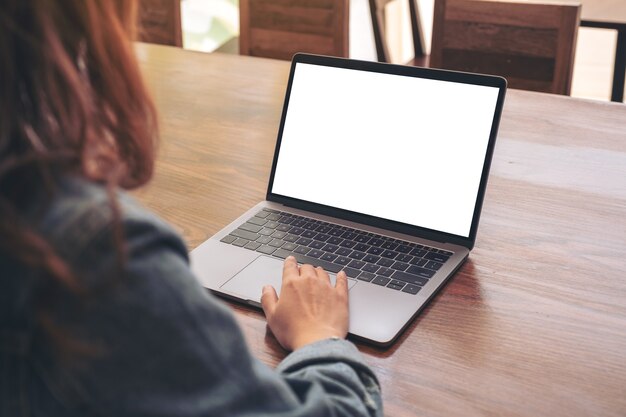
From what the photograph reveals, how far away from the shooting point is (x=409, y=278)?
852 mm

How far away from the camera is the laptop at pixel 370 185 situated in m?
0.87

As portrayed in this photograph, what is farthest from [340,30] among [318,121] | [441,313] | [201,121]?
[441,313]

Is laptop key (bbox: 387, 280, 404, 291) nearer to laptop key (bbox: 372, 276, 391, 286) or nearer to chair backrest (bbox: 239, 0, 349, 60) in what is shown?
laptop key (bbox: 372, 276, 391, 286)

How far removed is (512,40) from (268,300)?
1.11 m

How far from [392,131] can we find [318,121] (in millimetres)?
103

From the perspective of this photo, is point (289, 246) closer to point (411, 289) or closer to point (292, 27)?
point (411, 289)

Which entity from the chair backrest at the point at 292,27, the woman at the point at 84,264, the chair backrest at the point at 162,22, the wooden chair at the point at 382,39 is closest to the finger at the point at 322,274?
the woman at the point at 84,264

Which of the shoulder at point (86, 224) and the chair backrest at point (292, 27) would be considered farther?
the chair backrest at point (292, 27)

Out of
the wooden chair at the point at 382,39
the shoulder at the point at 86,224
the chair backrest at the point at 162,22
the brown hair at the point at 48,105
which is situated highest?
the brown hair at the point at 48,105

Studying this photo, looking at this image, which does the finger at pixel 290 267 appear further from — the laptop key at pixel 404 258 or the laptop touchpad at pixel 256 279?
the laptop key at pixel 404 258

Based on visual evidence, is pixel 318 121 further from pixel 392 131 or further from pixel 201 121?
pixel 201 121

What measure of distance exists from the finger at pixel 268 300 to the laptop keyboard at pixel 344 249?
80 millimetres

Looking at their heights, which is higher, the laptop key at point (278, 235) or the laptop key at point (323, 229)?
the laptop key at point (323, 229)

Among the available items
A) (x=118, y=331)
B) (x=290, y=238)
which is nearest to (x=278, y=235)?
(x=290, y=238)
